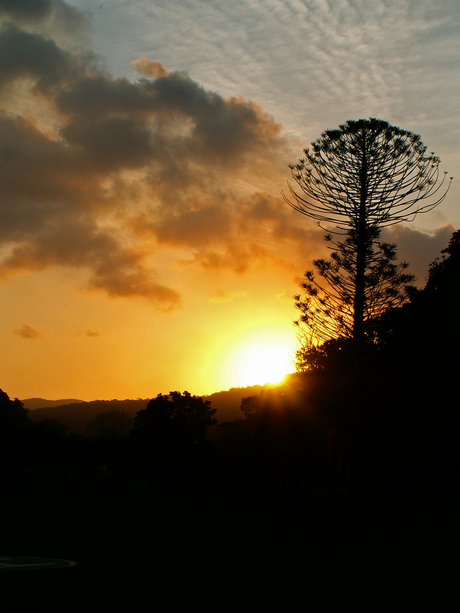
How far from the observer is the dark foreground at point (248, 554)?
7.25m

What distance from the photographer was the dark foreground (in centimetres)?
725

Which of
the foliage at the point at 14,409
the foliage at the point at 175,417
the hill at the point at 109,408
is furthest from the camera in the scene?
the hill at the point at 109,408

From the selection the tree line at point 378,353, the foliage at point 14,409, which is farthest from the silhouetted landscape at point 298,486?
the foliage at point 14,409

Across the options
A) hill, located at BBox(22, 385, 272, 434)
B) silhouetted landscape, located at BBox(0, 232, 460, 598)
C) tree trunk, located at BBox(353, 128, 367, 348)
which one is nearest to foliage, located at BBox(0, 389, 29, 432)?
silhouetted landscape, located at BBox(0, 232, 460, 598)

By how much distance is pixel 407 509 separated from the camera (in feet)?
65.0

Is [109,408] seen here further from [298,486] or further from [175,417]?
[298,486]

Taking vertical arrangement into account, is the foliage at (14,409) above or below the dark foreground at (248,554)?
above

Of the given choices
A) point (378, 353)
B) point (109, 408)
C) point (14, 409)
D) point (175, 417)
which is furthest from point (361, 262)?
point (109, 408)

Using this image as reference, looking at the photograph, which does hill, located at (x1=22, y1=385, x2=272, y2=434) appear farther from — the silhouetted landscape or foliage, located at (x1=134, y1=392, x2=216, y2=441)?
the silhouetted landscape

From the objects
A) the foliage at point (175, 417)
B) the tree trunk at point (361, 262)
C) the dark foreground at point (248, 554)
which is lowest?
the dark foreground at point (248, 554)

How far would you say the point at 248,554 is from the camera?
11.8 m

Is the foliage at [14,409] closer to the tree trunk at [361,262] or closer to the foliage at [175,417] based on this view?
the foliage at [175,417]

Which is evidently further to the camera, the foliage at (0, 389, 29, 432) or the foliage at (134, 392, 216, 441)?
the foliage at (0, 389, 29, 432)

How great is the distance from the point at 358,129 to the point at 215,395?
400 feet
